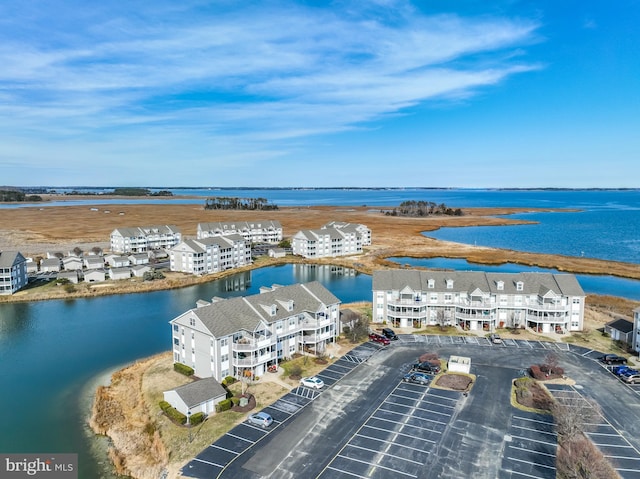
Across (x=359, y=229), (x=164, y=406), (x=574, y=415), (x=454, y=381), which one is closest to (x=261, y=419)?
(x=164, y=406)

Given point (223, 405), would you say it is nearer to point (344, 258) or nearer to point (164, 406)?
point (164, 406)

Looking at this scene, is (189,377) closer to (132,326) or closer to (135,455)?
(135,455)

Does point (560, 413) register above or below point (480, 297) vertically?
below

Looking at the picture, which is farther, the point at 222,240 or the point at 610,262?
Result: the point at 610,262

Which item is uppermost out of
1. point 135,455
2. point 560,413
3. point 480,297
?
point 480,297

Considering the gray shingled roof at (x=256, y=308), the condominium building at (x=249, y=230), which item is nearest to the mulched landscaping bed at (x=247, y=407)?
the gray shingled roof at (x=256, y=308)

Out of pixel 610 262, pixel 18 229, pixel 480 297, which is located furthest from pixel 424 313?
pixel 18 229
